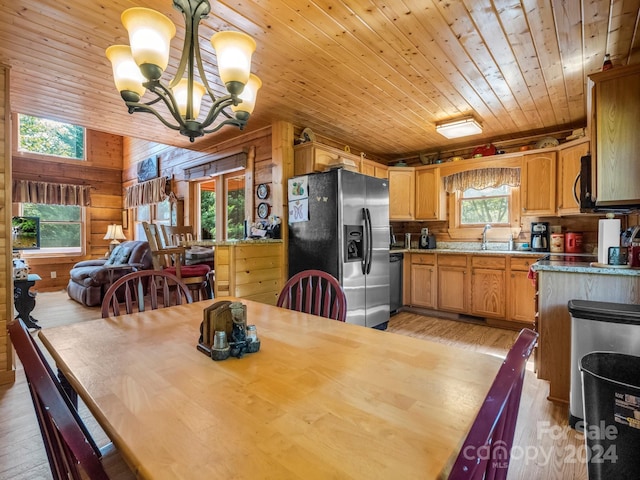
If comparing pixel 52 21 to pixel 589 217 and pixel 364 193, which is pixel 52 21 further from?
pixel 589 217

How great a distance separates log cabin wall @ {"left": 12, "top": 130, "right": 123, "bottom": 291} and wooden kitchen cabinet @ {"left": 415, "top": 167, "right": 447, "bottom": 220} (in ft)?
23.2

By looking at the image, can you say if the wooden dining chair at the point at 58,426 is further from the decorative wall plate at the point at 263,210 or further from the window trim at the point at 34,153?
the window trim at the point at 34,153

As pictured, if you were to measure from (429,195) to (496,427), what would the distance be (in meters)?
4.72

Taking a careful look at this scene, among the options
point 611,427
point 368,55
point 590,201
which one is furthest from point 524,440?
point 368,55

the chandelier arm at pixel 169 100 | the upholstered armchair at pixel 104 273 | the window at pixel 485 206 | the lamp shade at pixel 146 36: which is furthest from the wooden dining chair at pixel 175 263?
the window at pixel 485 206

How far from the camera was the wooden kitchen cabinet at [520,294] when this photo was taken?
12.4ft

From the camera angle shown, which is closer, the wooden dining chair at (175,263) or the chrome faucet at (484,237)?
the wooden dining chair at (175,263)

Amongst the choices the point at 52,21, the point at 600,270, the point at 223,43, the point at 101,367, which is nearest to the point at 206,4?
the point at 223,43

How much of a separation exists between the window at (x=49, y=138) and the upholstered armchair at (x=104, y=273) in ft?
10.9

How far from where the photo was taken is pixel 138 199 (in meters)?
6.87

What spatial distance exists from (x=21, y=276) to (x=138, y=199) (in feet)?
12.1

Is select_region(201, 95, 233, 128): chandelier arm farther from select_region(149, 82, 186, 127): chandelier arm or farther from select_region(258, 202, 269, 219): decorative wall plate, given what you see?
select_region(258, 202, 269, 219): decorative wall plate

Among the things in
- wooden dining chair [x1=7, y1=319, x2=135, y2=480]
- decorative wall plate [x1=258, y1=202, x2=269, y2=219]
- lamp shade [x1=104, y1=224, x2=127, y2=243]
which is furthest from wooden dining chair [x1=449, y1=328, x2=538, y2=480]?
lamp shade [x1=104, y1=224, x2=127, y2=243]

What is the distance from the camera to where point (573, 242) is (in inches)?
151
